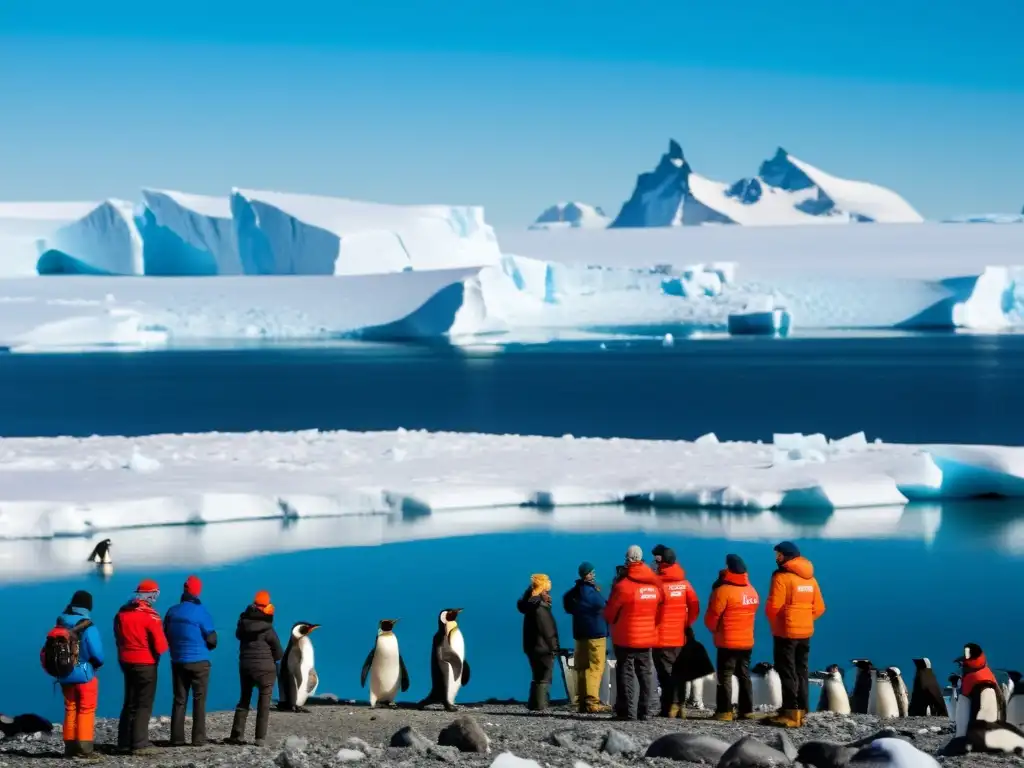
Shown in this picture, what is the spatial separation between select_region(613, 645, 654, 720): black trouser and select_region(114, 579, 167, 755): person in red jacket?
5.83 ft

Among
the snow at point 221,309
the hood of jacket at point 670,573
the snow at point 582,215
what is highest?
the snow at point 582,215

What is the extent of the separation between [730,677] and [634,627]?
0.49 meters

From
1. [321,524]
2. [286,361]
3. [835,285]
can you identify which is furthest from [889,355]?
[321,524]

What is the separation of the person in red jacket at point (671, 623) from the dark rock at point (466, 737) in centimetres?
101

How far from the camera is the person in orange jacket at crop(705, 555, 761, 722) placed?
582cm

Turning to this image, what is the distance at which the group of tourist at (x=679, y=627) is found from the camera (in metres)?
5.77

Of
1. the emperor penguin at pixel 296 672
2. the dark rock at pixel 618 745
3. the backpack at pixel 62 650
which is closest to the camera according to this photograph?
the dark rock at pixel 618 745

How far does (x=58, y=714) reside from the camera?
7332 mm

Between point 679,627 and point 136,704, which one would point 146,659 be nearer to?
point 136,704

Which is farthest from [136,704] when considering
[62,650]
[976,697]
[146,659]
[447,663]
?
[976,697]

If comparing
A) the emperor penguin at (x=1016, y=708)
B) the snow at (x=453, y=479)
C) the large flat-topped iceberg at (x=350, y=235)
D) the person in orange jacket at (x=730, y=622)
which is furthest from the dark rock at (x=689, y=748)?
the large flat-topped iceberg at (x=350, y=235)

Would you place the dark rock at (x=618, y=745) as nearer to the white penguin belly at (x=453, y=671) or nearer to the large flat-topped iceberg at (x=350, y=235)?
the white penguin belly at (x=453, y=671)

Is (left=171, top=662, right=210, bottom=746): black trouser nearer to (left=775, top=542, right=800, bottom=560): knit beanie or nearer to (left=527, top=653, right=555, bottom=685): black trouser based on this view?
(left=527, top=653, right=555, bottom=685): black trouser

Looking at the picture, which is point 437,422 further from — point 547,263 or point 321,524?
point 547,263
